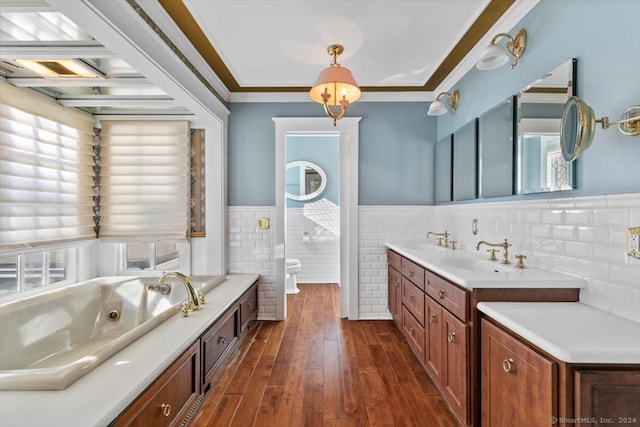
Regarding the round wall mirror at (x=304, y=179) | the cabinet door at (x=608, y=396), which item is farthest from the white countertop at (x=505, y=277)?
the round wall mirror at (x=304, y=179)

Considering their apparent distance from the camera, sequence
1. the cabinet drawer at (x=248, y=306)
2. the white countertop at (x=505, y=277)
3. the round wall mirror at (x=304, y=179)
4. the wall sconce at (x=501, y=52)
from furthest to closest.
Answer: the round wall mirror at (x=304, y=179), the cabinet drawer at (x=248, y=306), the wall sconce at (x=501, y=52), the white countertop at (x=505, y=277)

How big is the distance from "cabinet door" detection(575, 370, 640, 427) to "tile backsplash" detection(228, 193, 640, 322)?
17.1 inches

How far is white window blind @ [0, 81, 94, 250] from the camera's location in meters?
2.16

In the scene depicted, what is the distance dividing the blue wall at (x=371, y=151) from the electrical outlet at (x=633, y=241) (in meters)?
2.37

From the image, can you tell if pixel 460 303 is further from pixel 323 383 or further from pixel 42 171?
pixel 42 171

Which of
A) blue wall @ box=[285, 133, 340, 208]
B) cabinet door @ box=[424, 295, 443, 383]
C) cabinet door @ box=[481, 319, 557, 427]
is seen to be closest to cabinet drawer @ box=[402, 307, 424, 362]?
cabinet door @ box=[424, 295, 443, 383]

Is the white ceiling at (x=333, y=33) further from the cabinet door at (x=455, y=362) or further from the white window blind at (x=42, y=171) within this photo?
the cabinet door at (x=455, y=362)

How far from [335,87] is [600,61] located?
1521 millimetres

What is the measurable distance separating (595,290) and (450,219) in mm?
1780

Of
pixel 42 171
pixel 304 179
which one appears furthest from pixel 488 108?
pixel 42 171

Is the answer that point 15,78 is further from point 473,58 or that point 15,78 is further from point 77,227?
point 473,58

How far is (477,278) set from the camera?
1.59m

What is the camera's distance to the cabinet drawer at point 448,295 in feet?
5.42

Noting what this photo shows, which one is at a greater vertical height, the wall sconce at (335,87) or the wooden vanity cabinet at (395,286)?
the wall sconce at (335,87)
